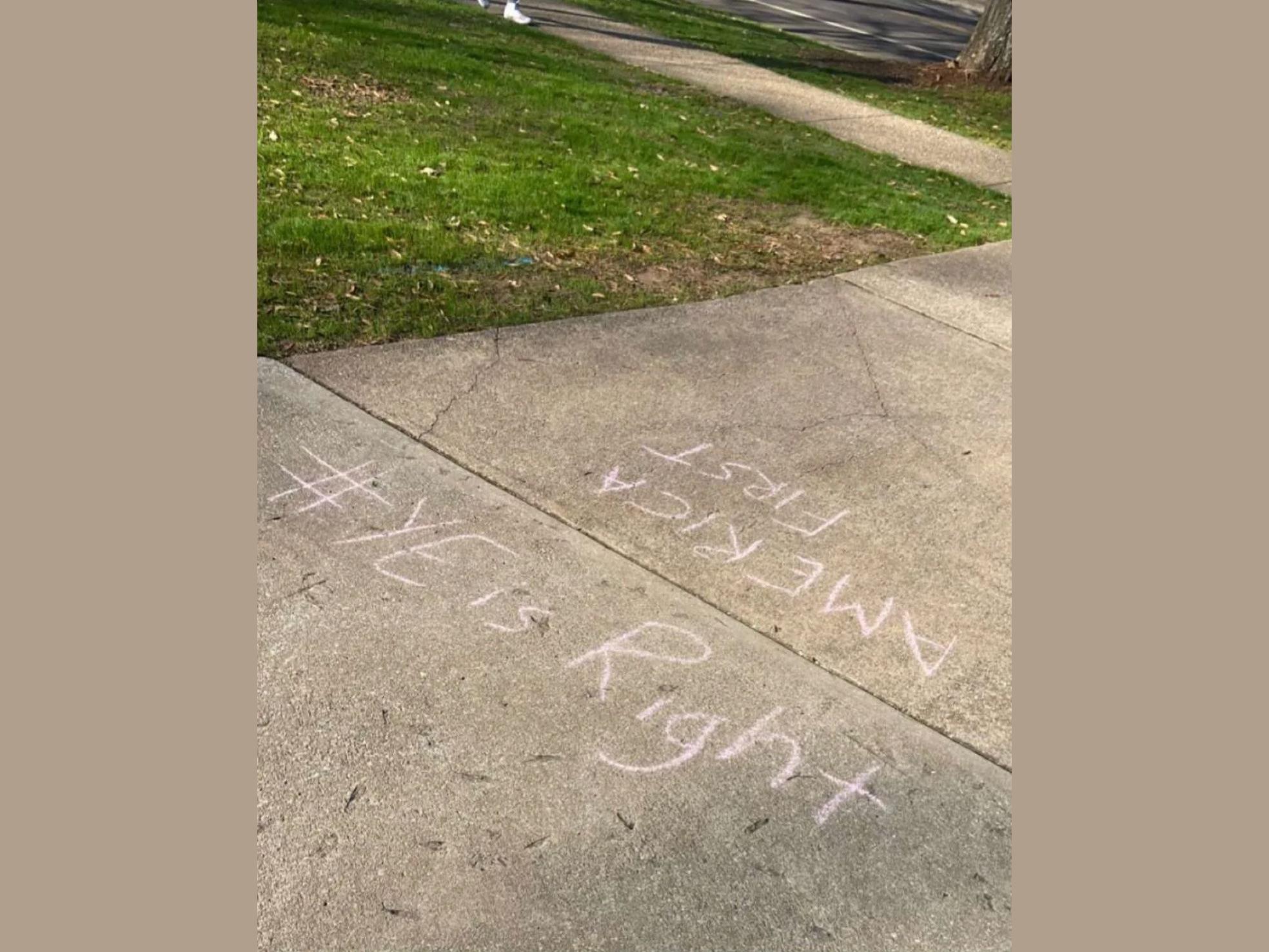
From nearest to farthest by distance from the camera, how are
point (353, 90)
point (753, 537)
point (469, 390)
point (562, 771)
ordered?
point (562, 771), point (753, 537), point (469, 390), point (353, 90)

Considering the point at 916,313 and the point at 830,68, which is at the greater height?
the point at 916,313

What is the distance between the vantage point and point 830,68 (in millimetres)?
14672

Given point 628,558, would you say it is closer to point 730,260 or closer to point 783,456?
point 783,456

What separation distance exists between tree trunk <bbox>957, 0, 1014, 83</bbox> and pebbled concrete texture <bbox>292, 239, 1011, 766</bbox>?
9065 mm

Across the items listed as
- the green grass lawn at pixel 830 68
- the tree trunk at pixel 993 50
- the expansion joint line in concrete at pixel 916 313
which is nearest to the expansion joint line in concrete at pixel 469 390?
the expansion joint line in concrete at pixel 916 313

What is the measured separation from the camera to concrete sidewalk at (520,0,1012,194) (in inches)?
427

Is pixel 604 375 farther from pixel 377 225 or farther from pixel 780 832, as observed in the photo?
pixel 780 832

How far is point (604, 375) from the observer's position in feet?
18.5

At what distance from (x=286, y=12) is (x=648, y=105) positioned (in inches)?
144

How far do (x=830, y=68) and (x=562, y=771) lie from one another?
12750 millimetres

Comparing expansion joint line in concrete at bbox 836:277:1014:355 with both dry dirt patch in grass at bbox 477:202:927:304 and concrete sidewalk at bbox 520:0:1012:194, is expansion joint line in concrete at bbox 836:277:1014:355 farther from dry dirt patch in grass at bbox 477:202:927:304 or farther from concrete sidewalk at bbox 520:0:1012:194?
concrete sidewalk at bbox 520:0:1012:194

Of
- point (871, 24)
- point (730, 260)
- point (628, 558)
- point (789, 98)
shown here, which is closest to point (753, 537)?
point (628, 558)

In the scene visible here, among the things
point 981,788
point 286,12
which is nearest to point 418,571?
point 981,788

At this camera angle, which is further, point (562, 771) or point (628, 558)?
point (628, 558)
